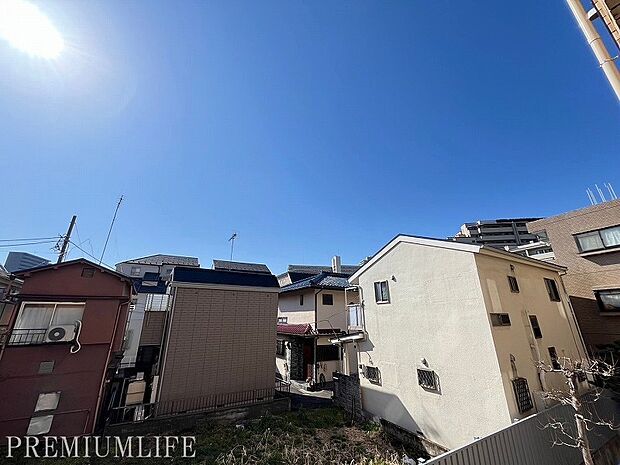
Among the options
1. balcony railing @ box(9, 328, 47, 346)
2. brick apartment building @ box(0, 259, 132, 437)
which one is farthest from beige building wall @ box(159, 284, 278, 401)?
balcony railing @ box(9, 328, 47, 346)

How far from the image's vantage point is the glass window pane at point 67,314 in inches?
406

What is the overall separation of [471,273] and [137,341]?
15.1 metres

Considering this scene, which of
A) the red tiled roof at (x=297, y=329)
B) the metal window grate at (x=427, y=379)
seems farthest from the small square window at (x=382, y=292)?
the red tiled roof at (x=297, y=329)

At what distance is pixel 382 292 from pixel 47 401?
14.1 metres

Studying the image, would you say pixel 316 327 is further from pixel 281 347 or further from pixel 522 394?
pixel 522 394

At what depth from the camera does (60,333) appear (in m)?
10.1

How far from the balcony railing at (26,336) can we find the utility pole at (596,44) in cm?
1664

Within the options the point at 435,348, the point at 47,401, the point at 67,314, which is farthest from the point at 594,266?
the point at 47,401

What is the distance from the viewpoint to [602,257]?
13.6m

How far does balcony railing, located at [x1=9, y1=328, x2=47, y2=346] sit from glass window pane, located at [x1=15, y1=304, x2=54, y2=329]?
15 cm

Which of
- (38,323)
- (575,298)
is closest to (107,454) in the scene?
(38,323)

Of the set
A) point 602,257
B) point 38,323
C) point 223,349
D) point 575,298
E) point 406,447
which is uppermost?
point 602,257

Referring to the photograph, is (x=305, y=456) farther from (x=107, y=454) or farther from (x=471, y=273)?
(x=471, y=273)

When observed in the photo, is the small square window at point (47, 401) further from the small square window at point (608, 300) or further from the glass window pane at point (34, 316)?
the small square window at point (608, 300)
